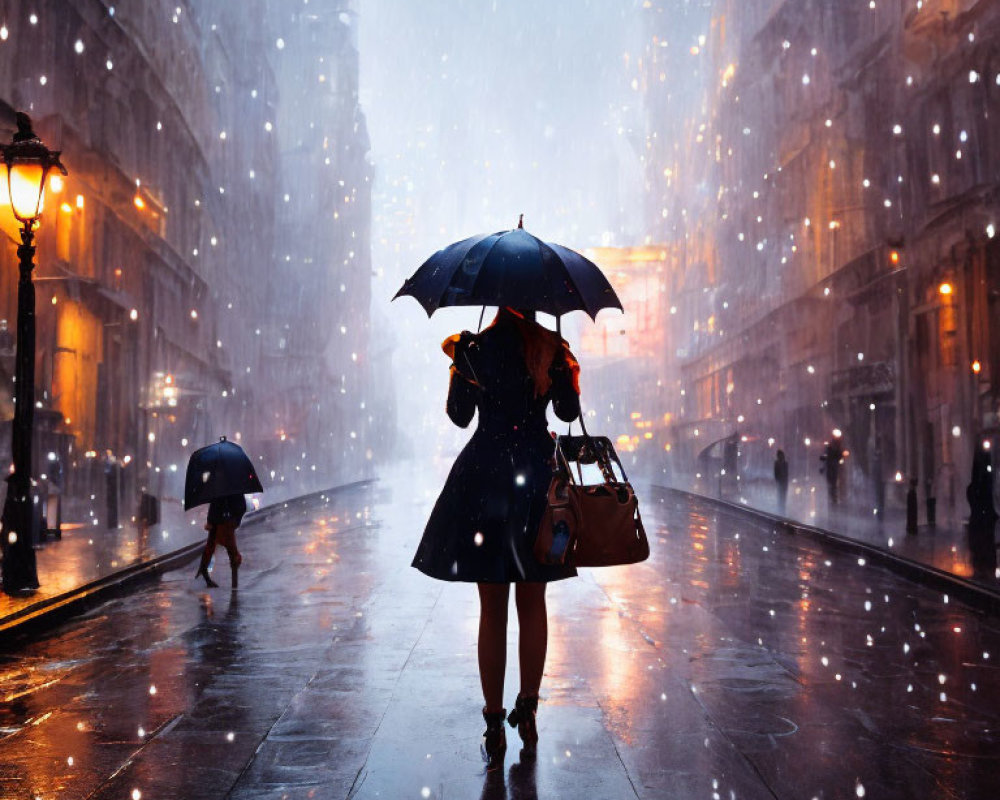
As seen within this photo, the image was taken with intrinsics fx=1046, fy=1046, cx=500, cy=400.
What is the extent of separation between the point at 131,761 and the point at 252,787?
0.83 meters

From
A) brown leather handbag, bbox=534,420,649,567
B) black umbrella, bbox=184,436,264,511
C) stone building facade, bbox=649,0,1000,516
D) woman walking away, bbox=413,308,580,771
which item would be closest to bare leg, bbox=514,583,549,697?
woman walking away, bbox=413,308,580,771

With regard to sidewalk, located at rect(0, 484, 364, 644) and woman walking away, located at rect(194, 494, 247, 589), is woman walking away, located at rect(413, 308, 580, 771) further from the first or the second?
woman walking away, located at rect(194, 494, 247, 589)

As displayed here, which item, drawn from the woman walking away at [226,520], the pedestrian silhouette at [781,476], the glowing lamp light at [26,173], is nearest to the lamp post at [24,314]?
the glowing lamp light at [26,173]

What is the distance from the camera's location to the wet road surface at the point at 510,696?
189 inches

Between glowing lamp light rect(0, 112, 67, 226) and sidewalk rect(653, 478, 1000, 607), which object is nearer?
glowing lamp light rect(0, 112, 67, 226)

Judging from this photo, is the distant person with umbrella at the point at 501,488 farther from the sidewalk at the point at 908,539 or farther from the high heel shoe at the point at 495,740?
the sidewalk at the point at 908,539

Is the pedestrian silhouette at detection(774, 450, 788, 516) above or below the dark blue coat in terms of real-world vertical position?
below

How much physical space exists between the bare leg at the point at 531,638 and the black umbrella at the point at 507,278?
1428mm

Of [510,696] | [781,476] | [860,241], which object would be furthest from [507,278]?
[860,241]

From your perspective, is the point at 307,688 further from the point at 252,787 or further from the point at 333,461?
the point at 333,461

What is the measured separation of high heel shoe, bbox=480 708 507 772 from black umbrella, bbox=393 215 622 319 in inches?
78.8

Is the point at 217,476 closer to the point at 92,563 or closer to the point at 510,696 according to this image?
the point at 92,563

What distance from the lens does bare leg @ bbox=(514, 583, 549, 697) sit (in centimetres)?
510

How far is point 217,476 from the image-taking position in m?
11.4
